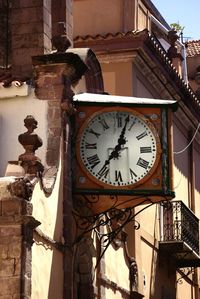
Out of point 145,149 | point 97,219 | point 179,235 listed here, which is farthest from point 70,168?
point 179,235

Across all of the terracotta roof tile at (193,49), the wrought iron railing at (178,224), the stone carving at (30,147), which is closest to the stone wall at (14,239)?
the stone carving at (30,147)

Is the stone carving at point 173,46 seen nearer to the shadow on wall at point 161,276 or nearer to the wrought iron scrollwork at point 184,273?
the shadow on wall at point 161,276

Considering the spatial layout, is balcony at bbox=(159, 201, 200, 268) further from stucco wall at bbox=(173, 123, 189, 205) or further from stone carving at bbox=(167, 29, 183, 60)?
stone carving at bbox=(167, 29, 183, 60)

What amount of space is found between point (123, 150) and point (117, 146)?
113mm

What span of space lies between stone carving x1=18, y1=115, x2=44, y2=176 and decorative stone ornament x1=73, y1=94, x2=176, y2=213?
1.33 metres

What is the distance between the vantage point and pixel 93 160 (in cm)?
2136

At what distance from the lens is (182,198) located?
32.8 metres

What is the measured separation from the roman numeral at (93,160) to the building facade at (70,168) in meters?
0.25

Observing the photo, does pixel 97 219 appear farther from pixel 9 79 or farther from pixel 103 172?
pixel 9 79

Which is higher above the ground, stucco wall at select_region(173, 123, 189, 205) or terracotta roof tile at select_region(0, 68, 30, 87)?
stucco wall at select_region(173, 123, 189, 205)

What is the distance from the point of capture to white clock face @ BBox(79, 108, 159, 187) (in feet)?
69.7

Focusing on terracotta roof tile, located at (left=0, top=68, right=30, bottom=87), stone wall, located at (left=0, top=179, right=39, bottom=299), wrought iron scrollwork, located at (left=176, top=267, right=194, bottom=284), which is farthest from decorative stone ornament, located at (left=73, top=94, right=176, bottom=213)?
wrought iron scrollwork, located at (left=176, top=267, right=194, bottom=284)

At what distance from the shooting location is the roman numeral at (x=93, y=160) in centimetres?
2133

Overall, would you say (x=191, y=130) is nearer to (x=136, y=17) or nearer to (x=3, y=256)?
(x=136, y=17)
